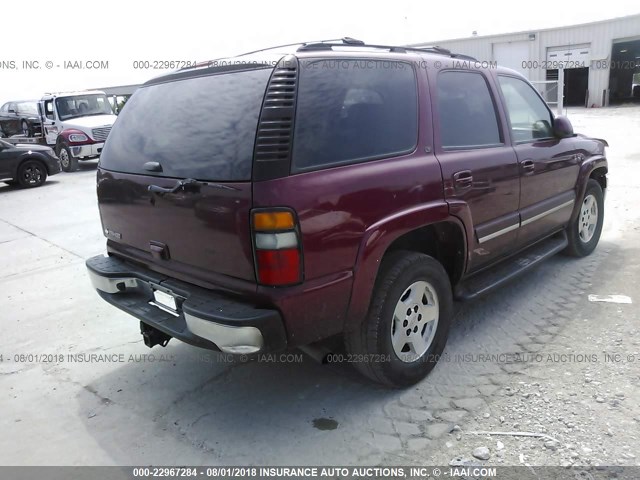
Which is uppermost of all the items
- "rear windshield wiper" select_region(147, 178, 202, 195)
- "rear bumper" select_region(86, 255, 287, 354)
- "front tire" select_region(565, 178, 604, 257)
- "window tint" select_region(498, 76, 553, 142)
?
"window tint" select_region(498, 76, 553, 142)

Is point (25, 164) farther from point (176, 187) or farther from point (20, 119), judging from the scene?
point (20, 119)

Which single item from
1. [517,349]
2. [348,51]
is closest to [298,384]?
[517,349]

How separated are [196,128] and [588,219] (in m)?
4.35

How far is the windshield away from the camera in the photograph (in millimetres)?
16484

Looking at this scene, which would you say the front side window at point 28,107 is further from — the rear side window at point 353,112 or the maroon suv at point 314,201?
the rear side window at point 353,112

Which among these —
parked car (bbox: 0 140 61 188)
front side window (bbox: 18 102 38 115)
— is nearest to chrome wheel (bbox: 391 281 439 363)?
parked car (bbox: 0 140 61 188)

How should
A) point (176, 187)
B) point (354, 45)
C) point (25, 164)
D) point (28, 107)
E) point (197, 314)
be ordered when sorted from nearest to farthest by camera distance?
point (197, 314) → point (176, 187) → point (354, 45) → point (25, 164) → point (28, 107)

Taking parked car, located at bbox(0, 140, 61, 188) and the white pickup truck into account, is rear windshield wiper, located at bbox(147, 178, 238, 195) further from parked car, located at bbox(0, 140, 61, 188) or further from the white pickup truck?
the white pickup truck

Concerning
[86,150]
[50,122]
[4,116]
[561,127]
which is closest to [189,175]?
[561,127]

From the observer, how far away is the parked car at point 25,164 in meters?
12.3

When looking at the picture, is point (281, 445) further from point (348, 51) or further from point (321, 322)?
point (348, 51)

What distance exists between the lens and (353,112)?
285 cm

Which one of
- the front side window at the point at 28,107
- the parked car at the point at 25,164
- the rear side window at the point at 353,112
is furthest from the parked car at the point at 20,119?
the rear side window at the point at 353,112

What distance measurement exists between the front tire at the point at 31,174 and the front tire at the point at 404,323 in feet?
40.1
